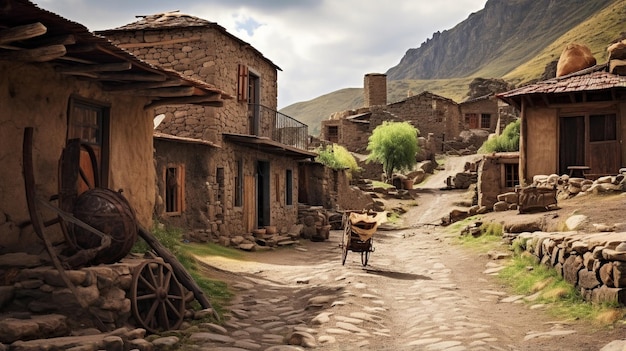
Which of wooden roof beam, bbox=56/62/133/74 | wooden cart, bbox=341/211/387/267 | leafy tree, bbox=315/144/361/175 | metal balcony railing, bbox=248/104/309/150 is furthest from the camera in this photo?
leafy tree, bbox=315/144/361/175

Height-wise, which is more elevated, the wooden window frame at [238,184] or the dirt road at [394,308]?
the wooden window frame at [238,184]

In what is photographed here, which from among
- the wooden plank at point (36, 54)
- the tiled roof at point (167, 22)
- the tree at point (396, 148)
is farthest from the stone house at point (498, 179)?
the wooden plank at point (36, 54)

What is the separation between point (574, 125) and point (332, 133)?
90.5 feet

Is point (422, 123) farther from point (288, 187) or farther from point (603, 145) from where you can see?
point (603, 145)

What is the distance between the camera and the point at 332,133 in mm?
44500

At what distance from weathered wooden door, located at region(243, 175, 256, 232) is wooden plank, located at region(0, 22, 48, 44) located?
12.6m

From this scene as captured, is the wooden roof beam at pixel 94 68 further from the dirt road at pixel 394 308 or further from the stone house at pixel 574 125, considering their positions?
the stone house at pixel 574 125

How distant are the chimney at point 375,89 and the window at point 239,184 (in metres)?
29.8

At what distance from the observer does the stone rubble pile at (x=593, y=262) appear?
22.7 feet

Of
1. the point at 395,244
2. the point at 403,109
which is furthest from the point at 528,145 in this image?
the point at 403,109

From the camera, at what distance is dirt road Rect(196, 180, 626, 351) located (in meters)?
6.63

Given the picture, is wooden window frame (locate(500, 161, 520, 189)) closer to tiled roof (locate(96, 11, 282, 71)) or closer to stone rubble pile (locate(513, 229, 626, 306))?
tiled roof (locate(96, 11, 282, 71))

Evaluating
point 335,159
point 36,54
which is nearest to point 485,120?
point 335,159

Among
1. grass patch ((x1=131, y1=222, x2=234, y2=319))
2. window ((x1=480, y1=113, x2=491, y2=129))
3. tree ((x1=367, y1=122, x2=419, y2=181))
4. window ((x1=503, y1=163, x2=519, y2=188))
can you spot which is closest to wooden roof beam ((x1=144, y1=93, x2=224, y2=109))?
grass patch ((x1=131, y1=222, x2=234, y2=319))
